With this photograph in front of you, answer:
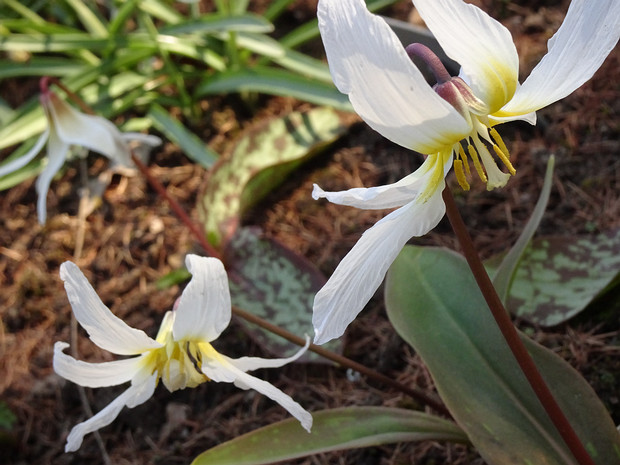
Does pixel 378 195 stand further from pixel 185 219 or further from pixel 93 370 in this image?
pixel 185 219

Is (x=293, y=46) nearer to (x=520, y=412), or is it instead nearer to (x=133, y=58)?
(x=133, y=58)

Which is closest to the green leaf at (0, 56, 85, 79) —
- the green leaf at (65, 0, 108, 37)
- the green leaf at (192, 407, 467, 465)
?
the green leaf at (65, 0, 108, 37)

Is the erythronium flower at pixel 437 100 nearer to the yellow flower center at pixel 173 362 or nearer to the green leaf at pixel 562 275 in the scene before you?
the yellow flower center at pixel 173 362

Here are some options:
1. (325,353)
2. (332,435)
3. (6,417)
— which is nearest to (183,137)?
(6,417)

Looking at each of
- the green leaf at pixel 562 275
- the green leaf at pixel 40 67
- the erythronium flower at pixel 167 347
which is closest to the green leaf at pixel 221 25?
the green leaf at pixel 40 67

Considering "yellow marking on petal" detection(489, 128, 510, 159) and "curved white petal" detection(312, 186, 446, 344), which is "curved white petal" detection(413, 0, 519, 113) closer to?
"yellow marking on petal" detection(489, 128, 510, 159)

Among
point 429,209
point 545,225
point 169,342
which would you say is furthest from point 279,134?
point 429,209
